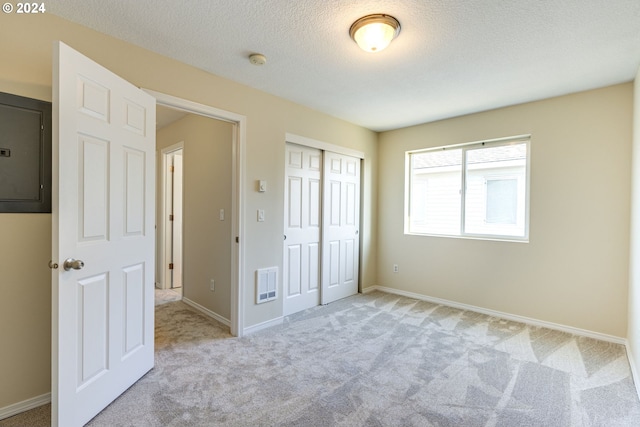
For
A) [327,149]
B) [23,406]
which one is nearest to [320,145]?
[327,149]

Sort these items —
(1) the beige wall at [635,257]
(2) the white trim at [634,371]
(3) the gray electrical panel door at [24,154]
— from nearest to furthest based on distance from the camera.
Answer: (3) the gray electrical panel door at [24,154], (2) the white trim at [634,371], (1) the beige wall at [635,257]

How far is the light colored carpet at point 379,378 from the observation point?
5.90 ft

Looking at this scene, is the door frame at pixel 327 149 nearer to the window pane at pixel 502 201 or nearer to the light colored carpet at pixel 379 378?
the light colored carpet at pixel 379 378

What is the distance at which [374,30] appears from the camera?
190cm

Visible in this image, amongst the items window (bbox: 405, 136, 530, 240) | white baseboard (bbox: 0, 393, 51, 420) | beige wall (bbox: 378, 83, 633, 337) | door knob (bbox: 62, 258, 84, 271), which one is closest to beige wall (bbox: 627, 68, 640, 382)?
beige wall (bbox: 378, 83, 633, 337)

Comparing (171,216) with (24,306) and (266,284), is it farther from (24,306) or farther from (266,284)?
(24,306)

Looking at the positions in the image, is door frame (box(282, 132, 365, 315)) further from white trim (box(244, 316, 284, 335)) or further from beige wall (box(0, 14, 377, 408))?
white trim (box(244, 316, 284, 335))

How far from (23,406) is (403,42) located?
3.44 m

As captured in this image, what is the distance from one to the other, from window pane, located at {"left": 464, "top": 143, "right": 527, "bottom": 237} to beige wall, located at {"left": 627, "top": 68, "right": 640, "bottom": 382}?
0.91 m

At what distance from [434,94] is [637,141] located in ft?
5.56

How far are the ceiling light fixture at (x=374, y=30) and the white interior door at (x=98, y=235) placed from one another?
1570 millimetres

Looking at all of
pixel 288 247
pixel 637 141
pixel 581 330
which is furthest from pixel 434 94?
pixel 581 330

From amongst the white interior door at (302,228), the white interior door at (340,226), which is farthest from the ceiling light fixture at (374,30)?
the white interior door at (340,226)

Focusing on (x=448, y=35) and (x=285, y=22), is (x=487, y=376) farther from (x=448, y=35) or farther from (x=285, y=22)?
(x=285, y=22)
